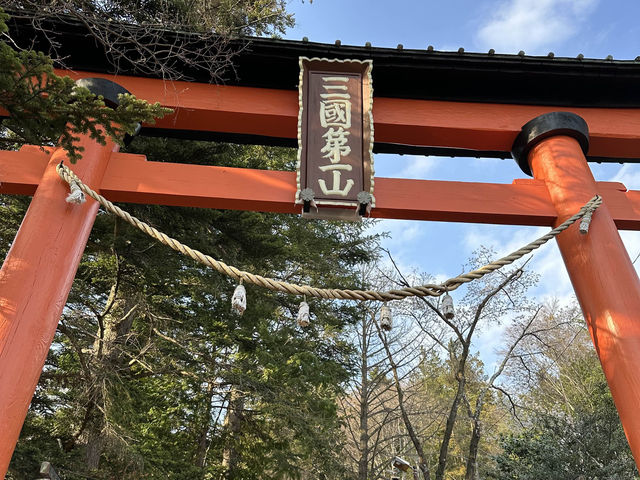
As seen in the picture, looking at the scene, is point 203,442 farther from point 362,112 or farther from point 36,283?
point 362,112

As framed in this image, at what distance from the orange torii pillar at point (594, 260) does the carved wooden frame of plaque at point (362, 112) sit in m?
1.58

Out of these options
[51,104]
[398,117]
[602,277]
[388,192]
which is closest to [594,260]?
[602,277]

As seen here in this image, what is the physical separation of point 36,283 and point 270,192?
1721 mm

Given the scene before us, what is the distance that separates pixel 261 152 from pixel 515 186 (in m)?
5.65

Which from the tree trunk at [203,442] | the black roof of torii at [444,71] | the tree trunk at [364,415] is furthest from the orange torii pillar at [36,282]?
the tree trunk at [364,415]

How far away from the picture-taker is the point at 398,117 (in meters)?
4.25

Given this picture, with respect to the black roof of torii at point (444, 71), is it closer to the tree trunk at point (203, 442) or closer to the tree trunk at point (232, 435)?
the tree trunk at point (232, 435)

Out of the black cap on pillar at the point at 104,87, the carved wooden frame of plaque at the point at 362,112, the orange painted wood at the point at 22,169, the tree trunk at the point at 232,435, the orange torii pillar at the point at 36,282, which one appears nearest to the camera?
the orange torii pillar at the point at 36,282

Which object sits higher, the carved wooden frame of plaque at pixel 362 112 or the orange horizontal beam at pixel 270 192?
the carved wooden frame of plaque at pixel 362 112

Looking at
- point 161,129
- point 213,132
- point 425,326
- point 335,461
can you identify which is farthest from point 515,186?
point 335,461

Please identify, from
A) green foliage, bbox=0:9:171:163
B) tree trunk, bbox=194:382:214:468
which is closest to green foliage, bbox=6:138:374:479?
tree trunk, bbox=194:382:214:468

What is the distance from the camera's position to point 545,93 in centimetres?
435

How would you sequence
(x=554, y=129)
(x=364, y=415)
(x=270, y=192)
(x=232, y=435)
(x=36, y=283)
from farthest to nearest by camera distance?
(x=364, y=415), (x=232, y=435), (x=554, y=129), (x=270, y=192), (x=36, y=283)

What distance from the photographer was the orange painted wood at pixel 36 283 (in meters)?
2.59
